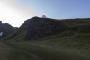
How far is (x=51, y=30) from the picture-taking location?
7038 centimetres

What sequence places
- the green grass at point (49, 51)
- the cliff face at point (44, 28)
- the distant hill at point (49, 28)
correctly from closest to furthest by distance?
the green grass at point (49, 51), the distant hill at point (49, 28), the cliff face at point (44, 28)

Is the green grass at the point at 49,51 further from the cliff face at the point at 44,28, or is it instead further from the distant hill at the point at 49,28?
the cliff face at the point at 44,28

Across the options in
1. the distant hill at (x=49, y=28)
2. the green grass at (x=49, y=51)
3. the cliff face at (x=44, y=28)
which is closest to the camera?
the green grass at (x=49, y=51)

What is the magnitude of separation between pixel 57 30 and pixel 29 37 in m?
10.1

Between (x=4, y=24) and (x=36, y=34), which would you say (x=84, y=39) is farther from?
(x=4, y=24)

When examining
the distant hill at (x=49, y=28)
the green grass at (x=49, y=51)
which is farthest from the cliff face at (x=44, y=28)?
the green grass at (x=49, y=51)

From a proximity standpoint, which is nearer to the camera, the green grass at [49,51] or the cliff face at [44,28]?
the green grass at [49,51]

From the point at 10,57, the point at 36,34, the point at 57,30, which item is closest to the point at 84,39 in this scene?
the point at 57,30

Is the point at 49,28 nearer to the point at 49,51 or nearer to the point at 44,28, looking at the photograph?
the point at 44,28

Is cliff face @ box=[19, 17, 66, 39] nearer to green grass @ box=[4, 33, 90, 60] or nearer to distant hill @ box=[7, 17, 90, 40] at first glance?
distant hill @ box=[7, 17, 90, 40]

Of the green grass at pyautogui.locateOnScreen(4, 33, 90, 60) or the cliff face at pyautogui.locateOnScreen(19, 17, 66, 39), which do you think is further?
the cliff face at pyautogui.locateOnScreen(19, 17, 66, 39)

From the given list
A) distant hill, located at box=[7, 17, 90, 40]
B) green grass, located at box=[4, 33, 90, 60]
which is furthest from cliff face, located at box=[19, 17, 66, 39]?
green grass, located at box=[4, 33, 90, 60]

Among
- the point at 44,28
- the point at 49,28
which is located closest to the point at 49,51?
the point at 49,28

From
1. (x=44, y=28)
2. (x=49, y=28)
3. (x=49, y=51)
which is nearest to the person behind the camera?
(x=49, y=51)
